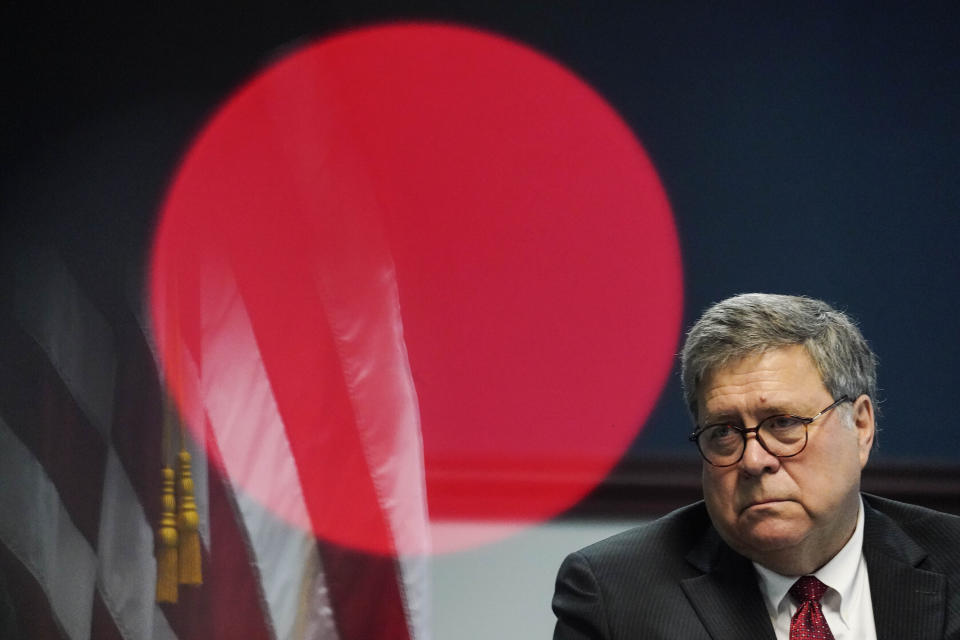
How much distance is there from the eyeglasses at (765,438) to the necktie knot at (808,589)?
247mm

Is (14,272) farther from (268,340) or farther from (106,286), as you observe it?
(268,340)

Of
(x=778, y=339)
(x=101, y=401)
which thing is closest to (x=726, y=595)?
(x=778, y=339)

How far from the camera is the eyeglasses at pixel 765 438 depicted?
162cm

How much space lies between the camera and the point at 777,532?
1.62m

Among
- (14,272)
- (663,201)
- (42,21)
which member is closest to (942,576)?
(663,201)

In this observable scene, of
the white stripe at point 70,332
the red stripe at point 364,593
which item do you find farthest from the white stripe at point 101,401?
the red stripe at point 364,593

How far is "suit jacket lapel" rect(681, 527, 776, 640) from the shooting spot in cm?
167

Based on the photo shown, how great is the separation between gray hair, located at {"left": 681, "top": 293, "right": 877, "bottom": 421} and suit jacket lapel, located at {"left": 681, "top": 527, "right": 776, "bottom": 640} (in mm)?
256

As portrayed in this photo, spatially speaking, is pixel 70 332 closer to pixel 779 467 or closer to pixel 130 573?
pixel 130 573

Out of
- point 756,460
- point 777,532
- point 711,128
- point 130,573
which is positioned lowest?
point 130,573

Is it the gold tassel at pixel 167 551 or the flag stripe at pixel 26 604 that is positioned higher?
the gold tassel at pixel 167 551

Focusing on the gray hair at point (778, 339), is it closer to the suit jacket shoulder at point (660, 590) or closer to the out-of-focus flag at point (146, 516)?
the suit jacket shoulder at point (660, 590)

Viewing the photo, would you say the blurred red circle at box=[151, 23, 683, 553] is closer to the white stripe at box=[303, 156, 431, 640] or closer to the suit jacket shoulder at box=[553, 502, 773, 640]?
the white stripe at box=[303, 156, 431, 640]

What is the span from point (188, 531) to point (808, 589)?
Answer: 56.2 inches
